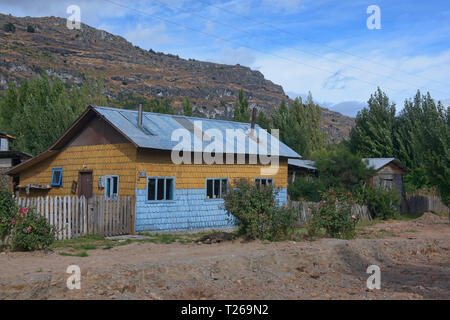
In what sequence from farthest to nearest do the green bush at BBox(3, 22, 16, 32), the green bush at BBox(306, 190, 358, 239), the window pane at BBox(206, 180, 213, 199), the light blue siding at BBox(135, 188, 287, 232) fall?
the green bush at BBox(3, 22, 16, 32)
the window pane at BBox(206, 180, 213, 199)
the light blue siding at BBox(135, 188, 287, 232)
the green bush at BBox(306, 190, 358, 239)

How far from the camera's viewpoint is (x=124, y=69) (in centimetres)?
13338

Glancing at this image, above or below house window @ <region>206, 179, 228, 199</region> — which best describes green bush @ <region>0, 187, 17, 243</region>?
below

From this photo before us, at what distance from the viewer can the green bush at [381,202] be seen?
24.6m

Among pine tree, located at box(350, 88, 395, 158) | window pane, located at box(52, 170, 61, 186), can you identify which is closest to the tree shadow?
window pane, located at box(52, 170, 61, 186)

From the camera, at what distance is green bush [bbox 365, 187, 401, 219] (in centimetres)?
2462

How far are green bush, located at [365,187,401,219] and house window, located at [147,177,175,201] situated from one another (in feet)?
39.0

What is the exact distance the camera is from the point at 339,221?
14766 mm

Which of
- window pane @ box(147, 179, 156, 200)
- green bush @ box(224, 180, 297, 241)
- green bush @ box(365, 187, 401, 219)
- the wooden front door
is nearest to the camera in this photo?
green bush @ box(224, 180, 297, 241)

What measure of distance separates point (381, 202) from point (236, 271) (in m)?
17.2

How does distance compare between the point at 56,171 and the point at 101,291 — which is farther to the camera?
the point at 56,171

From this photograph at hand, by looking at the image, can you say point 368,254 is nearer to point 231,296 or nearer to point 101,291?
point 231,296

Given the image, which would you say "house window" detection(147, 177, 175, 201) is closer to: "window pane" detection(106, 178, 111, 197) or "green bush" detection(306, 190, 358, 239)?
"window pane" detection(106, 178, 111, 197)
